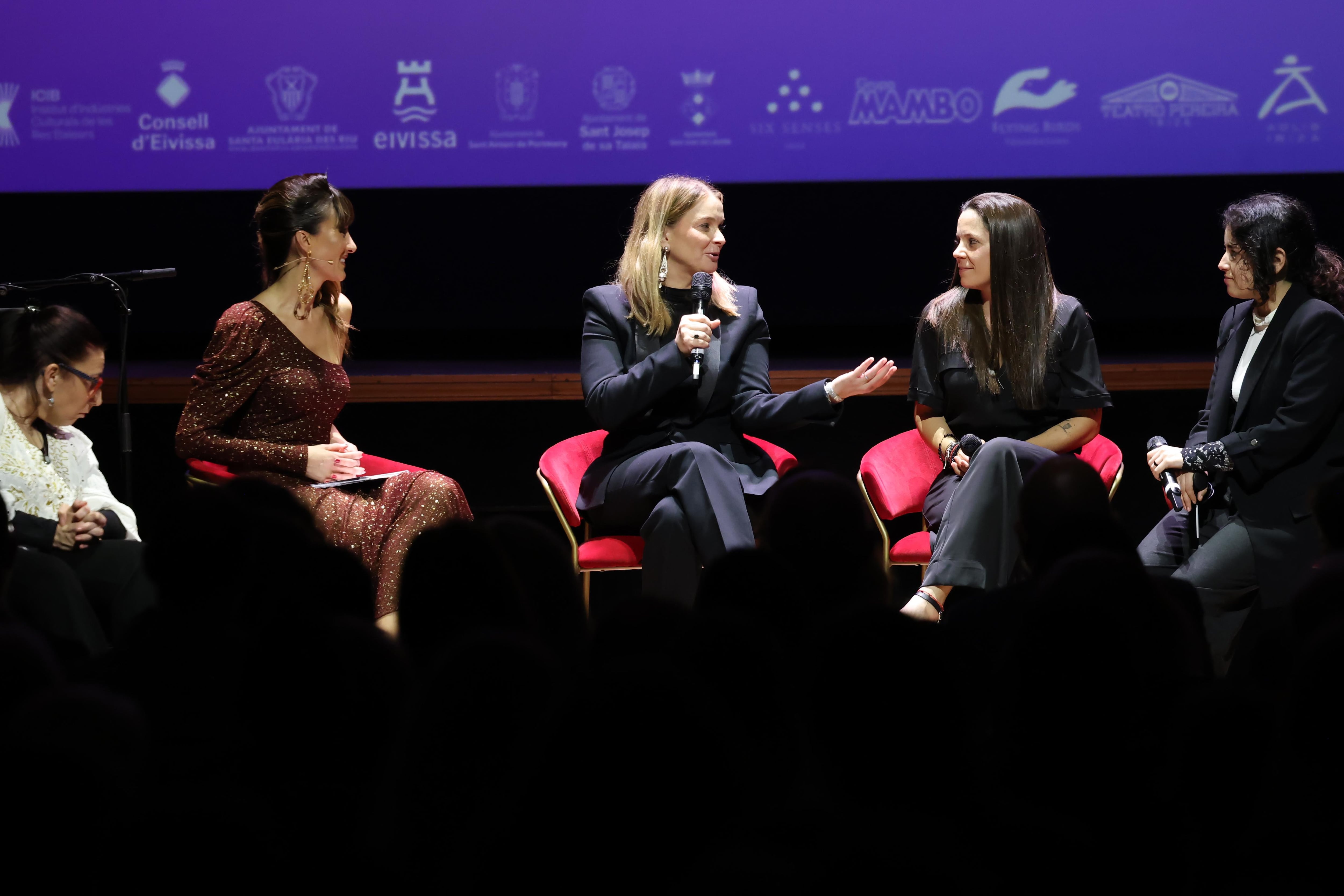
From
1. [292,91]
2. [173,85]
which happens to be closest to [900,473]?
[292,91]

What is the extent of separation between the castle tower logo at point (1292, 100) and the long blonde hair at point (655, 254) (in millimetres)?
2697

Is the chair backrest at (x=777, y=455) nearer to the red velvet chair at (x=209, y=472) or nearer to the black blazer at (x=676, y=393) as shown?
the black blazer at (x=676, y=393)

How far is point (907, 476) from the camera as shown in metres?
3.20

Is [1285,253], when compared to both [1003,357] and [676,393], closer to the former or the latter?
[1003,357]

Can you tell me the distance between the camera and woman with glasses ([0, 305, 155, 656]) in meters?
2.42

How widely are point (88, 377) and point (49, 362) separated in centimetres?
9

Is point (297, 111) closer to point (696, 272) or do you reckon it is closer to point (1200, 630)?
point (696, 272)

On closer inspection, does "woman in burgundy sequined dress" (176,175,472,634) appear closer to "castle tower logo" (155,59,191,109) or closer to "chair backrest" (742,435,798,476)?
"chair backrest" (742,435,798,476)

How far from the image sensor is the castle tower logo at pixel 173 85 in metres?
4.54

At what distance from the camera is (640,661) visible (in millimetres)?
424

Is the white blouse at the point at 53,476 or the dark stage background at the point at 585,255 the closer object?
the white blouse at the point at 53,476

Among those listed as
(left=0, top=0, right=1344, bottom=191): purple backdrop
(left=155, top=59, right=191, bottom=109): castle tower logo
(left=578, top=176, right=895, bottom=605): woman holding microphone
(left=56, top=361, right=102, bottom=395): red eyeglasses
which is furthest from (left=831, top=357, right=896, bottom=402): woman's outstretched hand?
(left=155, top=59, right=191, bottom=109): castle tower logo

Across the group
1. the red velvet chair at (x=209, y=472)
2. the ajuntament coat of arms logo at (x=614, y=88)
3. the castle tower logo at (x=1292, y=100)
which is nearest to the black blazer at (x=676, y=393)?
the red velvet chair at (x=209, y=472)

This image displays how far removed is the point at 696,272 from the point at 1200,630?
2663 millimetres
